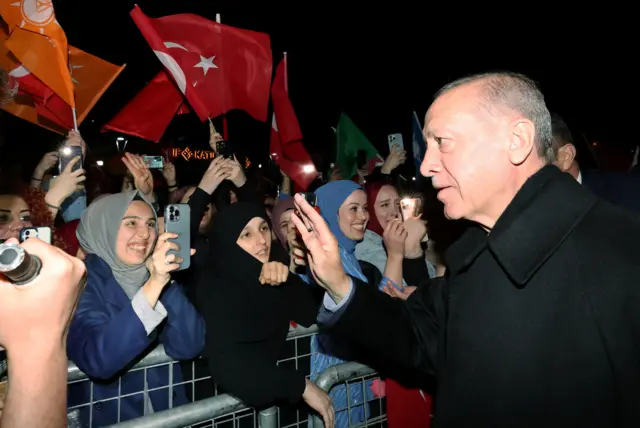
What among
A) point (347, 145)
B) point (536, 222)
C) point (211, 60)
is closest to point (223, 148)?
point (211, 60)

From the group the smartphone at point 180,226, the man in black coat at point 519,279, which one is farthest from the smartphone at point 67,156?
the man in black coat at point 519,279

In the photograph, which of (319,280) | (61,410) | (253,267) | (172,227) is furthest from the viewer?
(253,267)

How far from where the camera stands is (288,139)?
5.80 metres

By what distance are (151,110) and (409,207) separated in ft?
11.2

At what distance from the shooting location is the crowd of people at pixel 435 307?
1.41 metres

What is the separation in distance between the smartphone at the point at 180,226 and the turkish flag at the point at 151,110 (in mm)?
2945

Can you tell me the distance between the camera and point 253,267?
10.3ft

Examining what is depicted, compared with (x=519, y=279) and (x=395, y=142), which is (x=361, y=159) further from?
(x=519, y=279)

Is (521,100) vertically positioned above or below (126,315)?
above

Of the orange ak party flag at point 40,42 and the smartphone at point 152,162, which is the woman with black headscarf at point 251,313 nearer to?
the smartphone at point 152,162

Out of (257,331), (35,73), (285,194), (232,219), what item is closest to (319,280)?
(257,331)

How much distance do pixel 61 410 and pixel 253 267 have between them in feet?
6.86

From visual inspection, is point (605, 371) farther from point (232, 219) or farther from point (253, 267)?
point (232, 219)

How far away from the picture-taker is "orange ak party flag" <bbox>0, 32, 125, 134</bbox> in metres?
4.71
